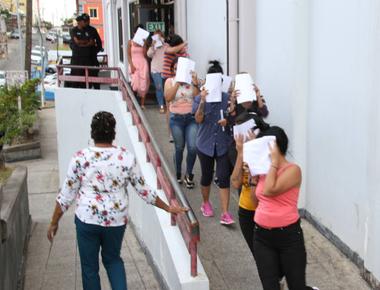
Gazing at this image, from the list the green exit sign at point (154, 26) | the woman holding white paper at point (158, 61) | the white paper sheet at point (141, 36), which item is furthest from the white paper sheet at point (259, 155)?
the green exit sign at point (154, 26)

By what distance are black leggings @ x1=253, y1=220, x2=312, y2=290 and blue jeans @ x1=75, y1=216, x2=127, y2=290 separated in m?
1.10

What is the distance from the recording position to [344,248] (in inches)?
182

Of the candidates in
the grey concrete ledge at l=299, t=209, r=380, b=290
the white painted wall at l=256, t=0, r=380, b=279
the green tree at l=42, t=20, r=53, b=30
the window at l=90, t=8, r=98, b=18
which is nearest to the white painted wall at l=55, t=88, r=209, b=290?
the grey concrete ledge at l=299, t=209, r=380, b=290

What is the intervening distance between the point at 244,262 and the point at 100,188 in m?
1.65

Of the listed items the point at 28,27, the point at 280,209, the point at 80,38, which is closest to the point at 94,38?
the point at 80,38

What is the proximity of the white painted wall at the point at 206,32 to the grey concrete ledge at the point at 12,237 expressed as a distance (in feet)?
10.6

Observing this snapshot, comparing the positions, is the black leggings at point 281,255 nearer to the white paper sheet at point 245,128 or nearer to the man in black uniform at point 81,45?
the white paper sheet at point 245,128

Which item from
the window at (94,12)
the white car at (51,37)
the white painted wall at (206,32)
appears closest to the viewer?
the white painted wall at (206,32)

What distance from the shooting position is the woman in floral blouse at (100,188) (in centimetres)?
370

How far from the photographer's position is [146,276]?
5.52 meters

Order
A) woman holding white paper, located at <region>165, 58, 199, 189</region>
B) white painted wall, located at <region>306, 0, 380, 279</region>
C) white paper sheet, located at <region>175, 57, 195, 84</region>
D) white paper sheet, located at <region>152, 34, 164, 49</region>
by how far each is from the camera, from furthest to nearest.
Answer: white paper sheet, located at <region>152, 34, 164, 49</region> < woman holding white paper, located at <region>165, 58, 199, 189</region> < white paper sheet, located at <region>175, 57, 195, 84</region> < white painted wall, located at <region>306, 0, 380, 279</region>

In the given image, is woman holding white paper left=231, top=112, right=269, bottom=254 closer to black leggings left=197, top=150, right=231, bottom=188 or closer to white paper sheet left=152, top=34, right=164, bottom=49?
black leggings left=197, top=150, right=231, bottom=188

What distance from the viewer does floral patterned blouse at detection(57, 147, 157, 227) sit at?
12.1 ft

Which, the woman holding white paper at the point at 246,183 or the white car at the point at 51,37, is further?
the white car at the point at 51,37
